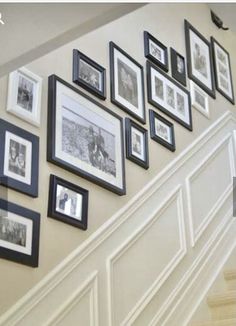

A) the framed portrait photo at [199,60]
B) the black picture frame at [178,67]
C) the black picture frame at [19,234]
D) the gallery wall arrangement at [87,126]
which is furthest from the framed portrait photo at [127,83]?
the black picture frame at [19,234]

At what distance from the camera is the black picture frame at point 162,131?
3.61 metres

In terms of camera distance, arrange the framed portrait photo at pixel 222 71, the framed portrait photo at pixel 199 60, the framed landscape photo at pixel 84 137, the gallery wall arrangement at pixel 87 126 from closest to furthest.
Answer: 1. the gallery wall arrangement at pixel 87 126
2. the framed landscape photo at pixel 84 137
3. the framed portrait photo at pixel 199 60
4. the framed portrait photo at pixel 222 71

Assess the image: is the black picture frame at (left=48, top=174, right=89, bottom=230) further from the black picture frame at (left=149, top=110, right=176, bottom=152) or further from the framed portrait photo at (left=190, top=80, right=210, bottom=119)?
the framed portrait photo at (left=190, top=80, right=210, bottom=119)

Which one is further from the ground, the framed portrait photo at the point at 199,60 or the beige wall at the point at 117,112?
the framed portrait photo at the point at 199,60

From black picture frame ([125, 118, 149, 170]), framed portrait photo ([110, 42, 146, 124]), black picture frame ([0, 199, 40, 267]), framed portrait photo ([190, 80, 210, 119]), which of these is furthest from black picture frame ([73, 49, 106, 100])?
framed portrait photo ([190, 80, 210, 119])

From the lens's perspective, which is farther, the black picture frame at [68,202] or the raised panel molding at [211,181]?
the raised panel molding at [211,181]

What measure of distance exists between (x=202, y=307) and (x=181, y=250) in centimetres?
41

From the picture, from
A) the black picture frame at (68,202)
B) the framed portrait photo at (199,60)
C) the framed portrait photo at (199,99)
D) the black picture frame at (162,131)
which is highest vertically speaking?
the framed portrait photo at (199,60)

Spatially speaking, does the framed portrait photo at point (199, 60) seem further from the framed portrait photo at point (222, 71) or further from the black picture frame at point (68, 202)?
the black picture frame at point (68, 202)

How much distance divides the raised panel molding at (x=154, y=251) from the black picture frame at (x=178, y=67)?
95 cm

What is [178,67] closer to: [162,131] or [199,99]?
[199,99]

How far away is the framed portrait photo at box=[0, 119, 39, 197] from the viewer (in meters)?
2.46

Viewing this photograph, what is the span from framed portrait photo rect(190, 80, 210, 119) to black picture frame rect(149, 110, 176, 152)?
52cm

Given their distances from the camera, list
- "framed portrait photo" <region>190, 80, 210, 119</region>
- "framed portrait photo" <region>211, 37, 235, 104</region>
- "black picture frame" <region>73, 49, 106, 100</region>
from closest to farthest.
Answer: "black picture frame" <region>73, 49, 106, 100</region> → "framed portrait photo" <region>190, 80, 210, 119</region> → "framed portrait photo" <region>211, 37, 235, 104</region>
